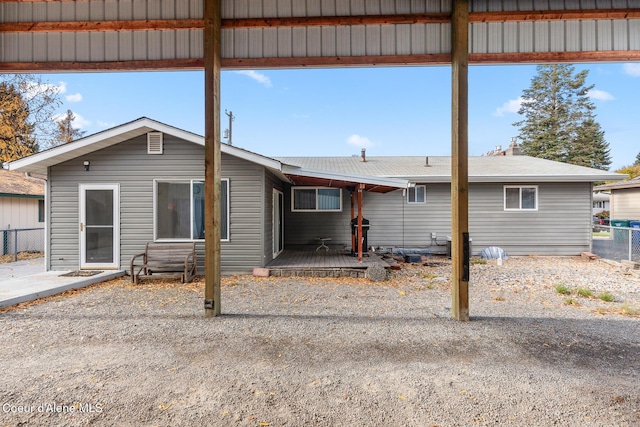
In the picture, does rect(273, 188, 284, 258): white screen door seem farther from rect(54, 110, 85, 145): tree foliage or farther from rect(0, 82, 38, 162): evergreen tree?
rect(54, 110, 85, 145): tree foliage

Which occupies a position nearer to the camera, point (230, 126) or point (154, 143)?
point (154, 143)

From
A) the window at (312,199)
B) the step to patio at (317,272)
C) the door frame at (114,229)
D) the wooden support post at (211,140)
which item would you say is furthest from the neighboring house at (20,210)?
the wooden support post at (211,140)

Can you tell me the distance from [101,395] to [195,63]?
401cm

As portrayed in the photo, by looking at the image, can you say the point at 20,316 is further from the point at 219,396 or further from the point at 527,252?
the point at 527,252

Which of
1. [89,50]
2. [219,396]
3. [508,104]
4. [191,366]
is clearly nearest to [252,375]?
[219,396]

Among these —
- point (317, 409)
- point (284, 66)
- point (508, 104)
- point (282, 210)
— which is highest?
point (508, 104)

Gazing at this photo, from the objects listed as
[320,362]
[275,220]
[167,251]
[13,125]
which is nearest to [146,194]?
[167,251]

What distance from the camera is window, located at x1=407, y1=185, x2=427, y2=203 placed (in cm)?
1061

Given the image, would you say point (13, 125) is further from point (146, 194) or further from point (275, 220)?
point (275, 220)

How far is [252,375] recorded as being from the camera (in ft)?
8.71

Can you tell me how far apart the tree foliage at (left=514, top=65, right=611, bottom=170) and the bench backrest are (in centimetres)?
3683

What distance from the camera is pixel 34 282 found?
597 centimetres

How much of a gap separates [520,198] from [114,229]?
469 inches

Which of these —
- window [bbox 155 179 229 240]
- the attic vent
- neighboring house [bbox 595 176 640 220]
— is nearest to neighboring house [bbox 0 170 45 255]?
the attic vent
